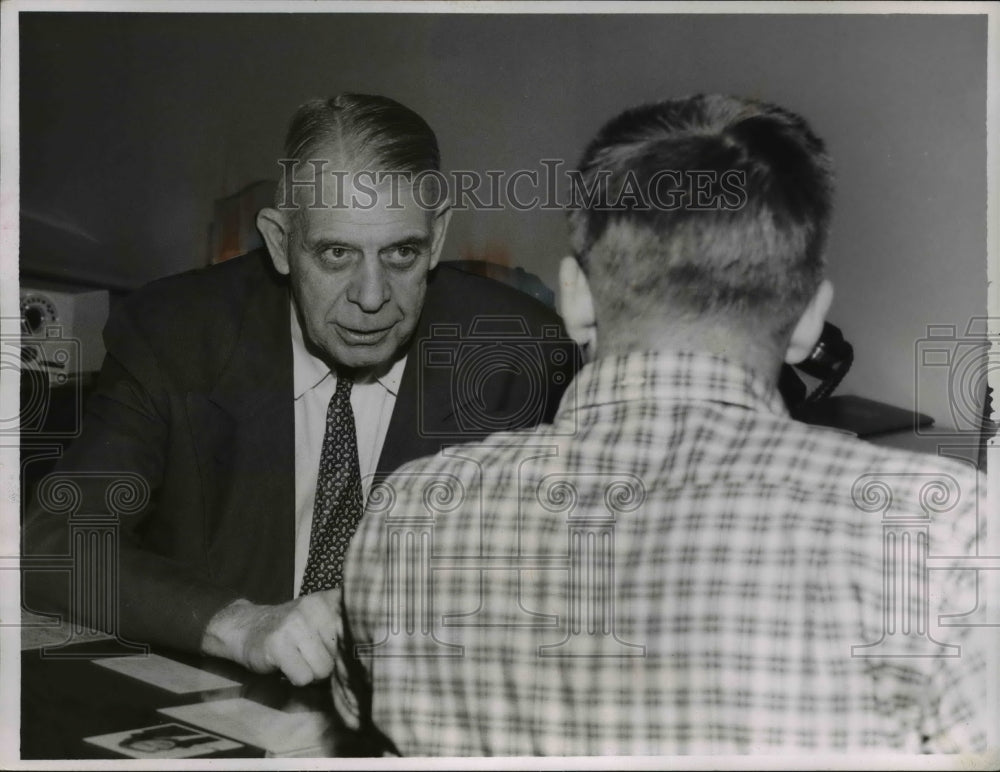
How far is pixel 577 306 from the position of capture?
231 cm

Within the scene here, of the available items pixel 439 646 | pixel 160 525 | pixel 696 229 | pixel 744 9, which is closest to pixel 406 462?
pixel 439 646

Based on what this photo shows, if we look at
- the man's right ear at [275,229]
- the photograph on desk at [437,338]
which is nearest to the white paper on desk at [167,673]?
the photograph on desk at [437,338]

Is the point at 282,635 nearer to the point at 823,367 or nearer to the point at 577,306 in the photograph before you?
the point at 577,306

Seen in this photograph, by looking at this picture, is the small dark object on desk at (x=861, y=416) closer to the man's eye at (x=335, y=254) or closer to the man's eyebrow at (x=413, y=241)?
the man's eyebrow at (x=413, y=241)

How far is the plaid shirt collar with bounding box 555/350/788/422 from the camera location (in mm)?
2031

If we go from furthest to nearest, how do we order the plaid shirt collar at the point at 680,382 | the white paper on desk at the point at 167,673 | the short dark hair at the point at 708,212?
the white paper on desk at the point at 167,673, the short dark hair at the point at 708,212, the plaid shirt collar at the point at 680,382

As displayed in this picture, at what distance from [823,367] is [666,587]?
1.94 ft

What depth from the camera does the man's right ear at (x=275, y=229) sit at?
2.35m

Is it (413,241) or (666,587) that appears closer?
(666,587)

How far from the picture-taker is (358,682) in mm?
2246

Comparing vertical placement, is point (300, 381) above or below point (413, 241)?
below

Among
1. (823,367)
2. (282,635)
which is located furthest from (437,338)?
(823,367)

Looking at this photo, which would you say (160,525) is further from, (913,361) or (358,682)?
(913,361)

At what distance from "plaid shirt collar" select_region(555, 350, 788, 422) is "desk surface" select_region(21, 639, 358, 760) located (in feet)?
2.78
